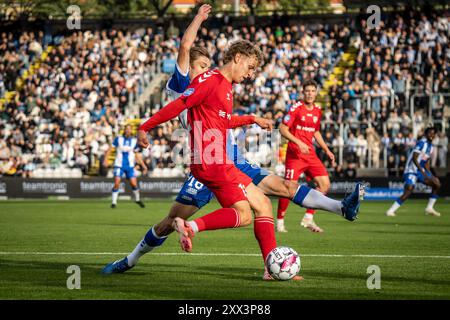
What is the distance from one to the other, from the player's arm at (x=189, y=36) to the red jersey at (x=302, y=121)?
7885mm

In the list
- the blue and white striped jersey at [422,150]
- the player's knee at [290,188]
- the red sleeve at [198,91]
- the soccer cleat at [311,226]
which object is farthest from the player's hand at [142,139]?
the blue and white striped jersey at [422,150]

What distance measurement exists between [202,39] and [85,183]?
1063 centimetres

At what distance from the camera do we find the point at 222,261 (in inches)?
479

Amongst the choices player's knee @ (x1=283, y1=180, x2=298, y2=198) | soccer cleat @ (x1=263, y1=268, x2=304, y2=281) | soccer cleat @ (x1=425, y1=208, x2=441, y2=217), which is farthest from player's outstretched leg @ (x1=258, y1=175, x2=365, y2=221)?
soccer cleat @ (x1=425, y1=208, x2=441, y2=217)

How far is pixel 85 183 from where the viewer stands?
35.5m

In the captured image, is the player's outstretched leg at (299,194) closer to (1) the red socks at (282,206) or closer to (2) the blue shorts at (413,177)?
(1) the red socks at (282,206)

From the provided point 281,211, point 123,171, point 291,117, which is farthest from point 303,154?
point 123,171

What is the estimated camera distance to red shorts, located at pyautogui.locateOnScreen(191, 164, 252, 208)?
9406 mm

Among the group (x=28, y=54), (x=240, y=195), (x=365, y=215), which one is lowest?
(x=365, y=215)

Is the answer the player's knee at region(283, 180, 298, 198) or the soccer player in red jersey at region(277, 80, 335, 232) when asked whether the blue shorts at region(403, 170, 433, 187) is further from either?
the player's knee at region(283, 180, 298, 198)

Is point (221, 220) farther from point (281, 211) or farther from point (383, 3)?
point (383, 3)

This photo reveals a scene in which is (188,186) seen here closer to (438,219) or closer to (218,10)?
(438,219)

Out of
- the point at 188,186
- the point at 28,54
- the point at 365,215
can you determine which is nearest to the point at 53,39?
the point at 28,54

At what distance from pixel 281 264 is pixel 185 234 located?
1.55 metres
